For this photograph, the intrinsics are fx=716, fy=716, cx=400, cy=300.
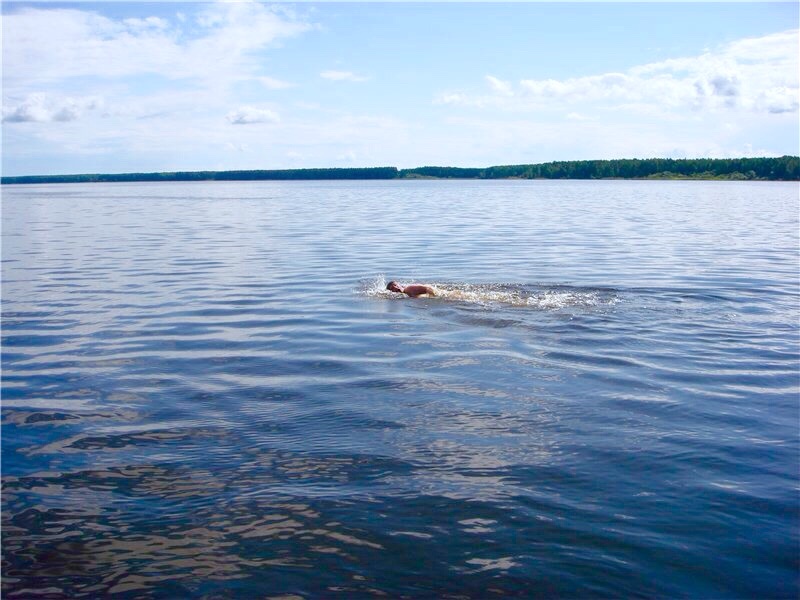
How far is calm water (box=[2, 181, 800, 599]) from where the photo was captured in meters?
6.03

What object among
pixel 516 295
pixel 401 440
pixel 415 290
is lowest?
pixel 401 440

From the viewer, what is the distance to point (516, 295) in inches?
698

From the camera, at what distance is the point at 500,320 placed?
599 inches

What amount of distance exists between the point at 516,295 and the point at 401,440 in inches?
384

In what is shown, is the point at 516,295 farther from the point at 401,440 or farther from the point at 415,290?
the point at 401,440

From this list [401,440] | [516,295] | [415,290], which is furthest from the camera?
[415,290]

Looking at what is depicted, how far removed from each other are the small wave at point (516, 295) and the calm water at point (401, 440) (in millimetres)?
116

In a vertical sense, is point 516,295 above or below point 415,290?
below

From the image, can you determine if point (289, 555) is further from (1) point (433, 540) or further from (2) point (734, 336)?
(2) point (734, 336)

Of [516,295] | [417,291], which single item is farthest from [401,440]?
[516,295]

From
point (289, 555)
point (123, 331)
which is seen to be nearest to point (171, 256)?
point (123, 331)

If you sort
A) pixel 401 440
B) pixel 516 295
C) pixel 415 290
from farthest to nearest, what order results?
pixel 415 290, pixel 516 295, pixel 401 440

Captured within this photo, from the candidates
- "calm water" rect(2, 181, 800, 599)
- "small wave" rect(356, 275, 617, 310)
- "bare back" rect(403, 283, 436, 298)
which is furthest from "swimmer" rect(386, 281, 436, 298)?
"calm water" rect(2, 181, 800, 599)

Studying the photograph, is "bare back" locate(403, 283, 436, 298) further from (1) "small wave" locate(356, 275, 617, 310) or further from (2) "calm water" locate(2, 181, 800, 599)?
(2) "calm water" locate(2, 181, 800, 599)
